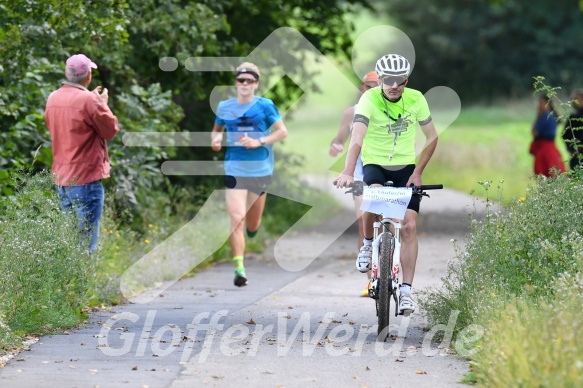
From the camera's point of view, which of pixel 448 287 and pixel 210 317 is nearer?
pixel 448 287

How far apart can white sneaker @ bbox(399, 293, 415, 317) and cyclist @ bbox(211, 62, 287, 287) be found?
3543 mm

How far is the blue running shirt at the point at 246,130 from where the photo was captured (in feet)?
40.3

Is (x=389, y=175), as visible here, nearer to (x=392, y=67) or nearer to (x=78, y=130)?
(x=392, y=67)

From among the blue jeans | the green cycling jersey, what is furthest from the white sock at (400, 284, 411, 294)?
the blue jeans

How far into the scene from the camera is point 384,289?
871 centimetres

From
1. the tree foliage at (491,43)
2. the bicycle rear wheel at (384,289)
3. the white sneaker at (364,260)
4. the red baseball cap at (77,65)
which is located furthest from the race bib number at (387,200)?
the tree foliage at (491,43)

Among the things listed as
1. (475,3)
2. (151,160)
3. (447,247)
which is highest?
(475,3)

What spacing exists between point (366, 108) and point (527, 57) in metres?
59.4

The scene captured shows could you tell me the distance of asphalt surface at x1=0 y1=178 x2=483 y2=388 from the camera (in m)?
7.30

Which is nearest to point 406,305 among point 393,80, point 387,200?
point 387,200

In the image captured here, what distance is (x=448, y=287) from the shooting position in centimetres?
915

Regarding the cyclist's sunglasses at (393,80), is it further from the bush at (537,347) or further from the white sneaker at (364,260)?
the bush at (537,347)

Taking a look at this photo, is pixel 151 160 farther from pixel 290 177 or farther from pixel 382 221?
pixel 290 177

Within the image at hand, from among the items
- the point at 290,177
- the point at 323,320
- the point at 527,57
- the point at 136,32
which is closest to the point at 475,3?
the point at 527,57
